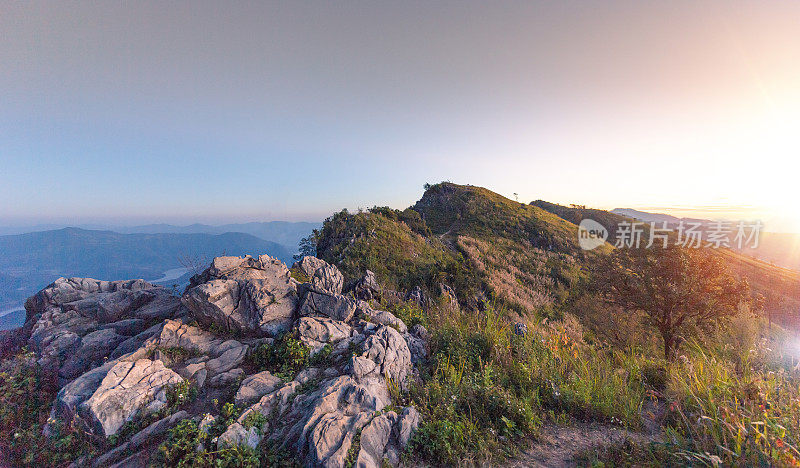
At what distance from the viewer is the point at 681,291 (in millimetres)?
8445

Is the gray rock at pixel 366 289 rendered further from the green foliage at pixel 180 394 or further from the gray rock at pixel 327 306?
the green foliage at pixel 180 394

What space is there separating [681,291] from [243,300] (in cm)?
1375

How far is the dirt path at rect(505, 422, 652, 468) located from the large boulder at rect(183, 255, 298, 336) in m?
6.04

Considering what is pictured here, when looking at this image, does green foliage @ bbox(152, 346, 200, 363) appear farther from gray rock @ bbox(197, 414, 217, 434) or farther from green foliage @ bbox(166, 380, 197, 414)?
gray rock @ bbox(197, 414, 217, 434)

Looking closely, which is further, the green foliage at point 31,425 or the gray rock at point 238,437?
the green foliage at point 31,425

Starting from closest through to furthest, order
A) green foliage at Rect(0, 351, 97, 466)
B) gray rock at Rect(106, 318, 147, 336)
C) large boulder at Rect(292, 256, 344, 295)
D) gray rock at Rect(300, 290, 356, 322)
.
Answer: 1. green foliage at Rect(0, 351, 97, 466)
2. gray rock at Rect(106, 318, 147, 336)
3. gray rock at Rect(300, 290, 356, 322)
4. large boulder at Rect(292, 256, 344, 295)

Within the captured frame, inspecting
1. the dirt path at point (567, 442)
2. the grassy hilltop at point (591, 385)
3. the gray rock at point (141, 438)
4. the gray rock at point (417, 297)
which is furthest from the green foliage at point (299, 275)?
the dirt path at point (567, 442)

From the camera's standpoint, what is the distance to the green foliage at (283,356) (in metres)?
5.91

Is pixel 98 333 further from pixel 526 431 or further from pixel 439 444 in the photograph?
pixel 526 431

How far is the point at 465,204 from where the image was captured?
38781mm

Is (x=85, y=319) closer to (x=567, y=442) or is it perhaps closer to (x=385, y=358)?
(x=385, y=358)

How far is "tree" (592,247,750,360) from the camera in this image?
8.45m

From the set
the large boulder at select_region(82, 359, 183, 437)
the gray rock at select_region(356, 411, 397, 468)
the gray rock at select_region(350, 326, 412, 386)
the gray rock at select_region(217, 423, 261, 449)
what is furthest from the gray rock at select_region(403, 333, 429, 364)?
the large boulder at select_region(82, 359, 183, 437)

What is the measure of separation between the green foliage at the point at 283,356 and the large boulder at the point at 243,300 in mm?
699
